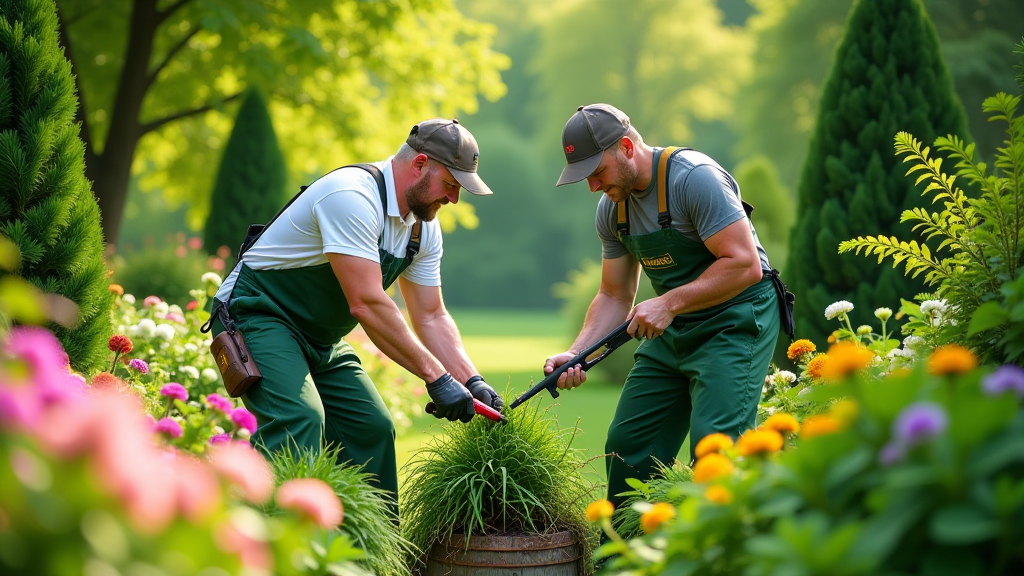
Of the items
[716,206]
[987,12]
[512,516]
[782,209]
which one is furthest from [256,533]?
[987,12]

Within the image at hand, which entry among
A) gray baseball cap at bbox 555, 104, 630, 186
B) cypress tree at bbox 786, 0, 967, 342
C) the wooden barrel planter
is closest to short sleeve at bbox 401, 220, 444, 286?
gray baseball cap at bbox 555, 104, 630, 186

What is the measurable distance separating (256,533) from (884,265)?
5.57 m

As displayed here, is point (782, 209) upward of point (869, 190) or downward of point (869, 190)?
upward

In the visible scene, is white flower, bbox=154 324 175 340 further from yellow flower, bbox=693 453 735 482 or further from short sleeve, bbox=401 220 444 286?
yellow flower, bbox=693 453 735 482

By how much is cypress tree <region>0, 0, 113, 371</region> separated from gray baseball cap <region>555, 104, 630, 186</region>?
2.18 m

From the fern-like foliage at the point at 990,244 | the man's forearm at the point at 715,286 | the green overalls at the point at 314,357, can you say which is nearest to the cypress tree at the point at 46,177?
the green overalls at the point at 314,357

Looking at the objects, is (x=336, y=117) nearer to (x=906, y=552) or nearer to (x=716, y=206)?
(x=716, y=206)

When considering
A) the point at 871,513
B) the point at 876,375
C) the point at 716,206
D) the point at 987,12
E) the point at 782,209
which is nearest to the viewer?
the point at 871,513

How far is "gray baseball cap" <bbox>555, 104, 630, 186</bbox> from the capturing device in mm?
3533

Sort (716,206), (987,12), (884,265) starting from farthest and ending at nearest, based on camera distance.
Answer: (987,12) → (884,265) → (716,206)

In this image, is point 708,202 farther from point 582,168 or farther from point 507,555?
point 507,555

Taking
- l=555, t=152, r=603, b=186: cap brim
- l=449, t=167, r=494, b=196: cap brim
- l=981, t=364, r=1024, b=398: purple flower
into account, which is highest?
l=555, t=152, r=603, b=186: cap brim

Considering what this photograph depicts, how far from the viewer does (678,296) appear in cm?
346

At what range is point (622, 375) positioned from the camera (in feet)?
38.2
